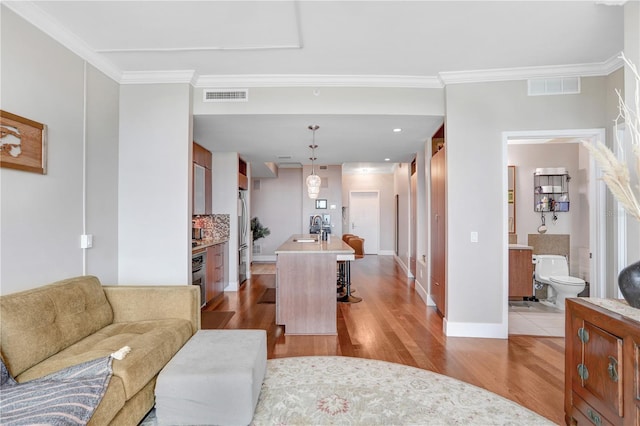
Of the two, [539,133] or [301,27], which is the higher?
[301,27]

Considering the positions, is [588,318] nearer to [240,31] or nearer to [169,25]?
[240,31]

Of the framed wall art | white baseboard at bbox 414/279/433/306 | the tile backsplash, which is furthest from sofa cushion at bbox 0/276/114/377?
white baseboard at bbox 414/279/433/306

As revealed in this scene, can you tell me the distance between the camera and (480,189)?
10.7ft

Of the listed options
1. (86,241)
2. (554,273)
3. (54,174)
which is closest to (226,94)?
(54,174)

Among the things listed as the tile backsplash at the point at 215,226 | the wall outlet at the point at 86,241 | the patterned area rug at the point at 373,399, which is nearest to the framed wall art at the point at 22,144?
the wall outlet at the point at 86,241

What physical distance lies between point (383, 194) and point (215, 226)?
20.9 ft

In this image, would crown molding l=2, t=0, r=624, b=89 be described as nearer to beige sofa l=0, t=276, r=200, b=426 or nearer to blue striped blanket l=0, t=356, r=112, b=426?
beige sofa l=0, t=276, r=200, b=426

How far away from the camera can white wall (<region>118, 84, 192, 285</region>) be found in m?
3.16

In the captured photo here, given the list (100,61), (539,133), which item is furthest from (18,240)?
(539,133)

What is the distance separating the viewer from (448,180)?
10.8 ft

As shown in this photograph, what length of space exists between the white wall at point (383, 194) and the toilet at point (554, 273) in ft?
18.3

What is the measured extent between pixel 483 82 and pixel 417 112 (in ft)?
2.43

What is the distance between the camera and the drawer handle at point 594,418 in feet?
5.16

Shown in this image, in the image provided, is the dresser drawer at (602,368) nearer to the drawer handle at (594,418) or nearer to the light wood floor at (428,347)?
the drawer handle at (594,418)
